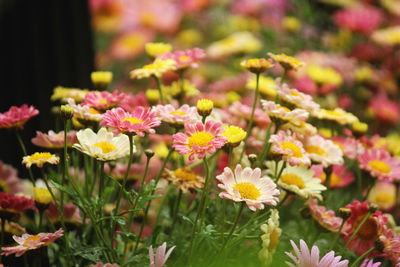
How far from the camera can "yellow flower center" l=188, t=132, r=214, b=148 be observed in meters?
0.66

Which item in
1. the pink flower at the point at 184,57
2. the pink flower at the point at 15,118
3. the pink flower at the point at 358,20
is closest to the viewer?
the pink flower at the point at 15,118

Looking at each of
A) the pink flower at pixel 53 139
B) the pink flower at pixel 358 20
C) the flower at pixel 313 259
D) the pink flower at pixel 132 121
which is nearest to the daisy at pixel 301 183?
the flower at pixel 313 259

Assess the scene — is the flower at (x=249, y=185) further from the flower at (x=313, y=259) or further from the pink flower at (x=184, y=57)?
the pink flower at (x=184, y=57)

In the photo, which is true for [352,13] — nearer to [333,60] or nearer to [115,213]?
[333,60]

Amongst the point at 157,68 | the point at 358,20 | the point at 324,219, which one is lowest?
the point at 324,219

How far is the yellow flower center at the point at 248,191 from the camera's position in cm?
66

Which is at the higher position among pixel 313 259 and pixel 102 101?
pixel 102 101

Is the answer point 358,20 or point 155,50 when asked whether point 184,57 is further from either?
point 358,20

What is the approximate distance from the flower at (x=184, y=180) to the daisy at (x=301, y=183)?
0.13 m

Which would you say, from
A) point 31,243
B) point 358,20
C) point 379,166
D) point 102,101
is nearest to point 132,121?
point 102,101

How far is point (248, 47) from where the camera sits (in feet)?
4.97

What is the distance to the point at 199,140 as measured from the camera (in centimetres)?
67

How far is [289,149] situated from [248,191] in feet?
0.32

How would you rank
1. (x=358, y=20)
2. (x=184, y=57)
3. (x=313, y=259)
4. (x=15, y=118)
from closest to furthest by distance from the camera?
1. (x=313, y=259)
2. (x=15, y=118)
3. (x=184, y=57)
4. (x=358, y=20)
